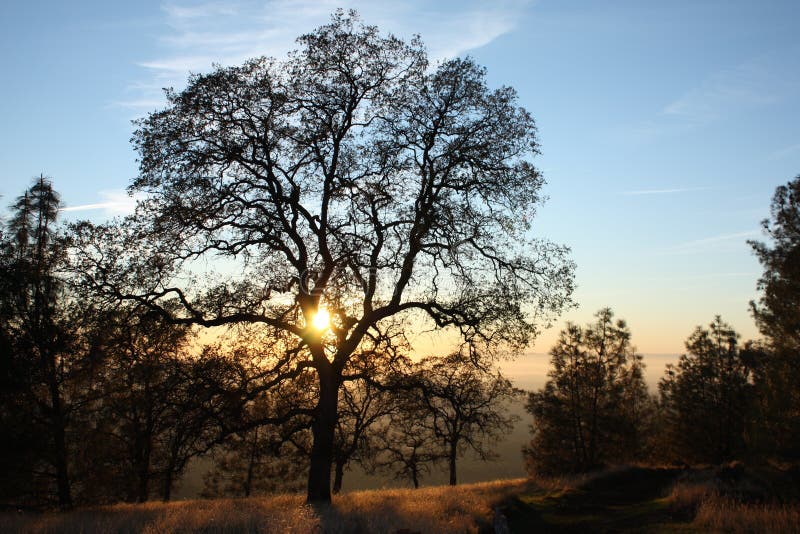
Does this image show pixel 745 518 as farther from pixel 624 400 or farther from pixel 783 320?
pixel 624 400

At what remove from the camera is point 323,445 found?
16.2m

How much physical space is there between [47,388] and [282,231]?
598 inches

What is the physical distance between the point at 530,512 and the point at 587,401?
1182 inches

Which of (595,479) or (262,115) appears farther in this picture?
(595,479)

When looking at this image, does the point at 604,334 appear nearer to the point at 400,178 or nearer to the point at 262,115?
the point at 400,178

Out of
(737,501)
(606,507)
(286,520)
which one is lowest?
(606,507)

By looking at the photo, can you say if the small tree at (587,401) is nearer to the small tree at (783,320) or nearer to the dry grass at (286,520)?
the small tree at (783,320)

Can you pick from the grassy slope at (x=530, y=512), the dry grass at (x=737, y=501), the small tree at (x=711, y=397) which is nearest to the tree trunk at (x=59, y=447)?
the grassy slope at (x=530, y=512)

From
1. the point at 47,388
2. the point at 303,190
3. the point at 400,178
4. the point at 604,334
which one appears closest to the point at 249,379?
the point at 303,190

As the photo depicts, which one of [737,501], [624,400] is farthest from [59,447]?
[624,400]

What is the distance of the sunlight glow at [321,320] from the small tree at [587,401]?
31.7 meters

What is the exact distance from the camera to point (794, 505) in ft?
45.6

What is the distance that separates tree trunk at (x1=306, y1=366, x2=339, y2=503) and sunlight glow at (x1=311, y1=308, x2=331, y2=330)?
1.52 metres

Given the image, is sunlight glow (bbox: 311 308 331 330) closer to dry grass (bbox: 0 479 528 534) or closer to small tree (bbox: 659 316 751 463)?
dry grass (bbox: 0 479 528 534)
